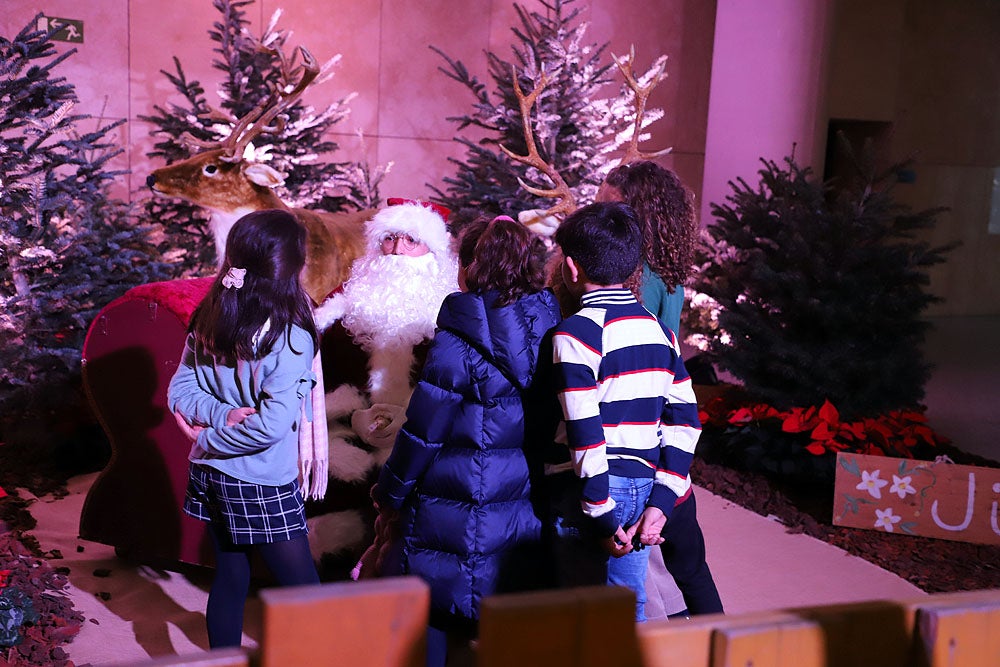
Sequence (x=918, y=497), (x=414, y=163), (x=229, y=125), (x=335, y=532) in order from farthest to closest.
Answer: (x=414, y=163), (x=229, y=125), (x=918, y=497), (x=335, y=532)

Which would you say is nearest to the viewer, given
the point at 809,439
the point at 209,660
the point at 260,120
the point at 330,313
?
the point at 209,660

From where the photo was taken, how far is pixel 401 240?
3912 mm

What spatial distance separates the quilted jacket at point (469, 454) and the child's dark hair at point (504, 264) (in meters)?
0.03

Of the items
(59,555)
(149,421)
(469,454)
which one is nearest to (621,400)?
(469,454)

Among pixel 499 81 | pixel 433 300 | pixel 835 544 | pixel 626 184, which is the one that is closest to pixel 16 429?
pixel 433 300

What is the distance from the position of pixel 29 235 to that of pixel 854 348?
4432 mm

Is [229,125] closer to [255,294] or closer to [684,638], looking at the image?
[255,294]

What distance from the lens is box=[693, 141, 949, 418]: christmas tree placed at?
5309 millimetres

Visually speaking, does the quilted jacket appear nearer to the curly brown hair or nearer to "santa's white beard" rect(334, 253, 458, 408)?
the curly brown hair

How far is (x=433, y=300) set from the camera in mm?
3838

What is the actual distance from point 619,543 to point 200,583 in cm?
202

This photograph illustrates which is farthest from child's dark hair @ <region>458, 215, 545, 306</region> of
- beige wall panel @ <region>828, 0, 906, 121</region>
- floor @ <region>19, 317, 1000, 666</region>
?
beige wall panel @ <region>828, 0, 906, 121</region>

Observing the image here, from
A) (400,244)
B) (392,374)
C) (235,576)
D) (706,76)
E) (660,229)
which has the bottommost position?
(235,576)

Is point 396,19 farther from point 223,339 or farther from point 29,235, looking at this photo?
point 223,339
